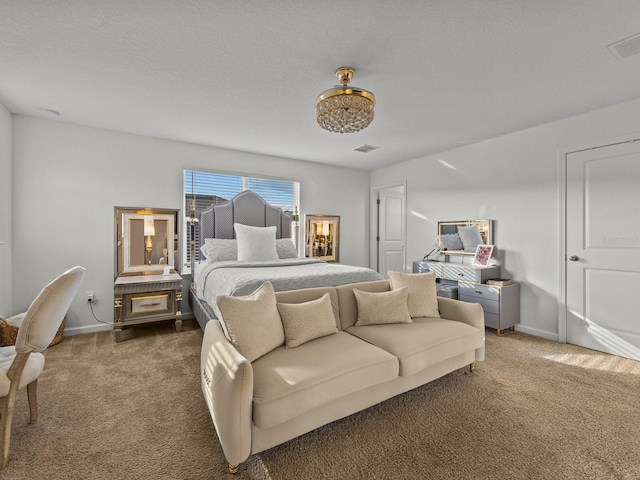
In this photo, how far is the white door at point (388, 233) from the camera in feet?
19.6

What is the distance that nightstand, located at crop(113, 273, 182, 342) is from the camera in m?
3.35

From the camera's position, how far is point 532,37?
1981mm

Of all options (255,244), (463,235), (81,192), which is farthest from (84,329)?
(463,235)

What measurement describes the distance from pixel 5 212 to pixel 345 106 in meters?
3.70

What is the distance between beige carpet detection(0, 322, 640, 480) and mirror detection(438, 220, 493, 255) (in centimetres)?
178

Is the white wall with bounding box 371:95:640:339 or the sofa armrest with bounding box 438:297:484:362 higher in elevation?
the white wall with bounding box 371:95:640:339

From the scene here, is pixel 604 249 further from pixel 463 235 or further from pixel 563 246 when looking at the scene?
pixel 463 235

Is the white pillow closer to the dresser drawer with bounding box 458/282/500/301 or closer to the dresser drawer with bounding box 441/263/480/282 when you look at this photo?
the dresser drawer with bounding box 441/263/480/282

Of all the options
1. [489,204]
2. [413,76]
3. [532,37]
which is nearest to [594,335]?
[489,204]

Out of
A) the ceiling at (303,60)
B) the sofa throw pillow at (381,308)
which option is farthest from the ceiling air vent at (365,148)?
the sofa throw pillow at (381,308)

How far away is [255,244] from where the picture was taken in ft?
13.2

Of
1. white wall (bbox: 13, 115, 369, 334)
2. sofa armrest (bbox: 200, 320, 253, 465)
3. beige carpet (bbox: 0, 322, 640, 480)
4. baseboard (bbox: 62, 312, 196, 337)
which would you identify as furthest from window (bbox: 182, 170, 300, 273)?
sofa armrest (bbox: 200, 320, 253, 465)

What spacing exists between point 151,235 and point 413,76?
3639mm

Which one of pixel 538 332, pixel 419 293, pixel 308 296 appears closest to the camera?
pixel 308 296
